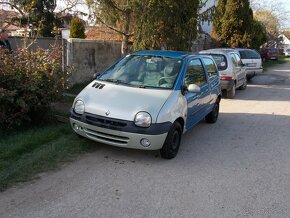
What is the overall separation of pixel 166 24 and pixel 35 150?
8.06m

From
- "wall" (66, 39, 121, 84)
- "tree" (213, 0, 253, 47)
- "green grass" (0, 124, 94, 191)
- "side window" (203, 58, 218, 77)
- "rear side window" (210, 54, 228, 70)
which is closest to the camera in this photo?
"green grass" (0, 124, 94, 191)

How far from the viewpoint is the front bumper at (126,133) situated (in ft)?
16.5

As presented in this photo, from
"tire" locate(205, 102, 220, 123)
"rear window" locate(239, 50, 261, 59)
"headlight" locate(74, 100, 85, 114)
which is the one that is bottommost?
"tire" locate(205, 102, 220, 123)

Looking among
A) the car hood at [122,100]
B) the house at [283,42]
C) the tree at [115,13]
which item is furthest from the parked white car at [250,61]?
the house at [283,42]

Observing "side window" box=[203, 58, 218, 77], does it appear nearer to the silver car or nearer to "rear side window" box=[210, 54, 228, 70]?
the silver car

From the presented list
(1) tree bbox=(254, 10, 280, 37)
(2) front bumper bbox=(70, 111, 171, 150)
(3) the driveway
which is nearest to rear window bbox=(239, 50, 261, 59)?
(3) the driveway

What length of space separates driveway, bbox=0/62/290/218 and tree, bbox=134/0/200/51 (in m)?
5.74

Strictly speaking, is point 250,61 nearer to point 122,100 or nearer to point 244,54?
point 244,54

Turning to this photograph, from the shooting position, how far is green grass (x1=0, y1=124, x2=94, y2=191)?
459 cm

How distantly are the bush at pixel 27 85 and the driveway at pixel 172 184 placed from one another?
1537 millimetres

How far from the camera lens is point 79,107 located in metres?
5.50

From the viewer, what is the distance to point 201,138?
686 centimetres

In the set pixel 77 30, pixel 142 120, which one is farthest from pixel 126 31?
pixel 142 120

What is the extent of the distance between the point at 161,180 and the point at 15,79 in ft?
10.3
